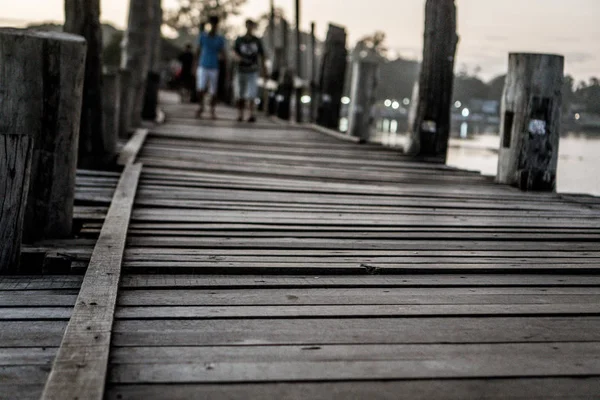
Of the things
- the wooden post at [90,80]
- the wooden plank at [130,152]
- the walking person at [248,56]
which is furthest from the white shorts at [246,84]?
the wooden post at [90,80]

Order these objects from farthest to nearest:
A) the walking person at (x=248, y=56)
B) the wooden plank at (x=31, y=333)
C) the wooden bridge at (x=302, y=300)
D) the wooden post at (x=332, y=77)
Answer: the wooden post at (x=332, y=77) → the walking person at (x=248, y=56) → the wooden plank at (x=31, y=333) → the wooden bridge at (x=302, y=300)

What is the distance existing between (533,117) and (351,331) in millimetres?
4087

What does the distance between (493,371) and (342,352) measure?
0.38 meters

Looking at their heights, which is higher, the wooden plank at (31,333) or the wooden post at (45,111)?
the wooden post at (45,111)

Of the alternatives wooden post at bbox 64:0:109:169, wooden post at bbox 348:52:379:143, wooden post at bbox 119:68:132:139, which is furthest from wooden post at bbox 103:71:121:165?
wooden post at bbox 348:52:379:143

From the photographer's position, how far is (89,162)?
19.1 feet

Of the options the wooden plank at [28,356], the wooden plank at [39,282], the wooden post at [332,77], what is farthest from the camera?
the wooden post at [332,77]

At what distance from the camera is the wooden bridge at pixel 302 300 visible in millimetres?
2000

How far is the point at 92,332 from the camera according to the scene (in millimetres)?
2213

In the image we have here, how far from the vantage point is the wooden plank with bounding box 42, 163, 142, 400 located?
1.84 meters

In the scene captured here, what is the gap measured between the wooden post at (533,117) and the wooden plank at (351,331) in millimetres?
3705

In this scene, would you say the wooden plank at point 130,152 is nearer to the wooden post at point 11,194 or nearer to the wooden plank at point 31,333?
the wooden post at point 11,194

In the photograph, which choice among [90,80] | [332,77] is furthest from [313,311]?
[332,77]

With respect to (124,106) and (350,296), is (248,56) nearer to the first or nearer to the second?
(124,106)
